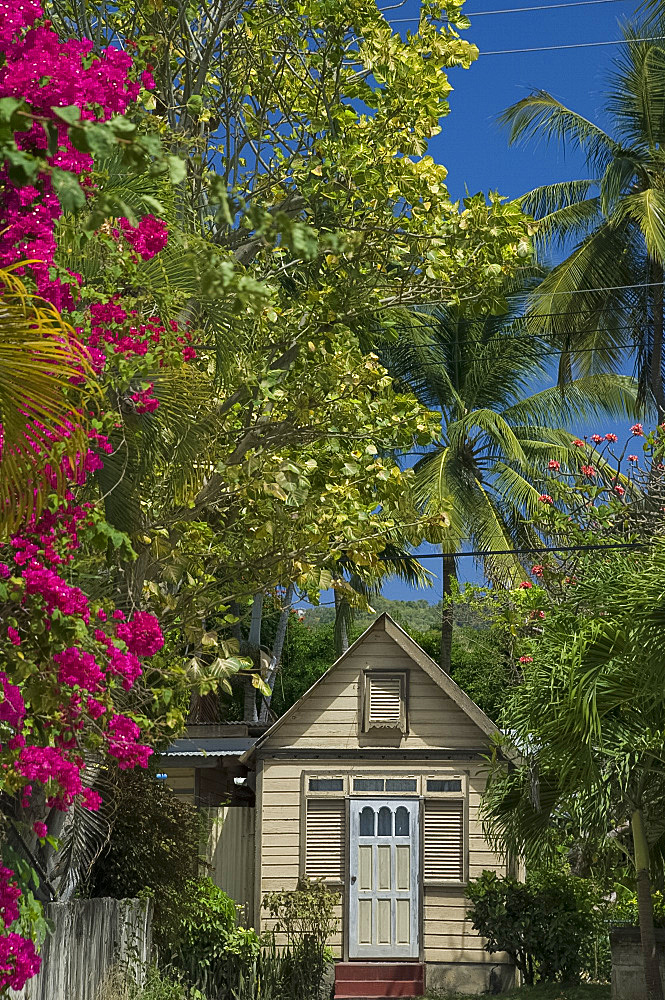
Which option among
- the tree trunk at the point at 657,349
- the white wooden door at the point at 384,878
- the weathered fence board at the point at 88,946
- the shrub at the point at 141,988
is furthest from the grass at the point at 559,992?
the tree trunk at the point at 657,349

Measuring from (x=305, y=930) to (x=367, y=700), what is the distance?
3.45 m

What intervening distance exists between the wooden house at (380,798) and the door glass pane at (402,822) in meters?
0.03

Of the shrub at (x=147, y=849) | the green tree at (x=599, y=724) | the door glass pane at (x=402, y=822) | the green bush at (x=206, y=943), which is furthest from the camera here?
the door glass pane at (x=402, y=822)

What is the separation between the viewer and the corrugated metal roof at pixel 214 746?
19125 mm

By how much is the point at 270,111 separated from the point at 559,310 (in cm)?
1397

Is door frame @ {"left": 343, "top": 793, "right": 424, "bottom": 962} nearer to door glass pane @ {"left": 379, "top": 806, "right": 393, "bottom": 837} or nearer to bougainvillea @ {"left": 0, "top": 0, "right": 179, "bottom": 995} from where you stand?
door glass pane @ {"left": 379, "top": 806, "right": 393, "bottom": 837}

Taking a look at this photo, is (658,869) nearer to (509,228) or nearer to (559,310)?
(509,228)

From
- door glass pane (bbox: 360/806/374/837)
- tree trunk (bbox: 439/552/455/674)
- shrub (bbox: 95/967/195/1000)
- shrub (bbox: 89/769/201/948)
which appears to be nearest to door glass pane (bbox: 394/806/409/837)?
door glass pane (bbox: 360/806/374/837)

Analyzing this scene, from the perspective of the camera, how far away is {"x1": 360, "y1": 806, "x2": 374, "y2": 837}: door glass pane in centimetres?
1772

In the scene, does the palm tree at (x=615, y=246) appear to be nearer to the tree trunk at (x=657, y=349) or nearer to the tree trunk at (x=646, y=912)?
the tree trunk at (x=657, y=349)

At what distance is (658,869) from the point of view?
512 inches

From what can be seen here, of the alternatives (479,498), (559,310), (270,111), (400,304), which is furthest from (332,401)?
(479,498)

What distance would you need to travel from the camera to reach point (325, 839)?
17.7 m

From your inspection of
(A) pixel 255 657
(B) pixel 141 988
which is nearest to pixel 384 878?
(B) pixel 141 988
